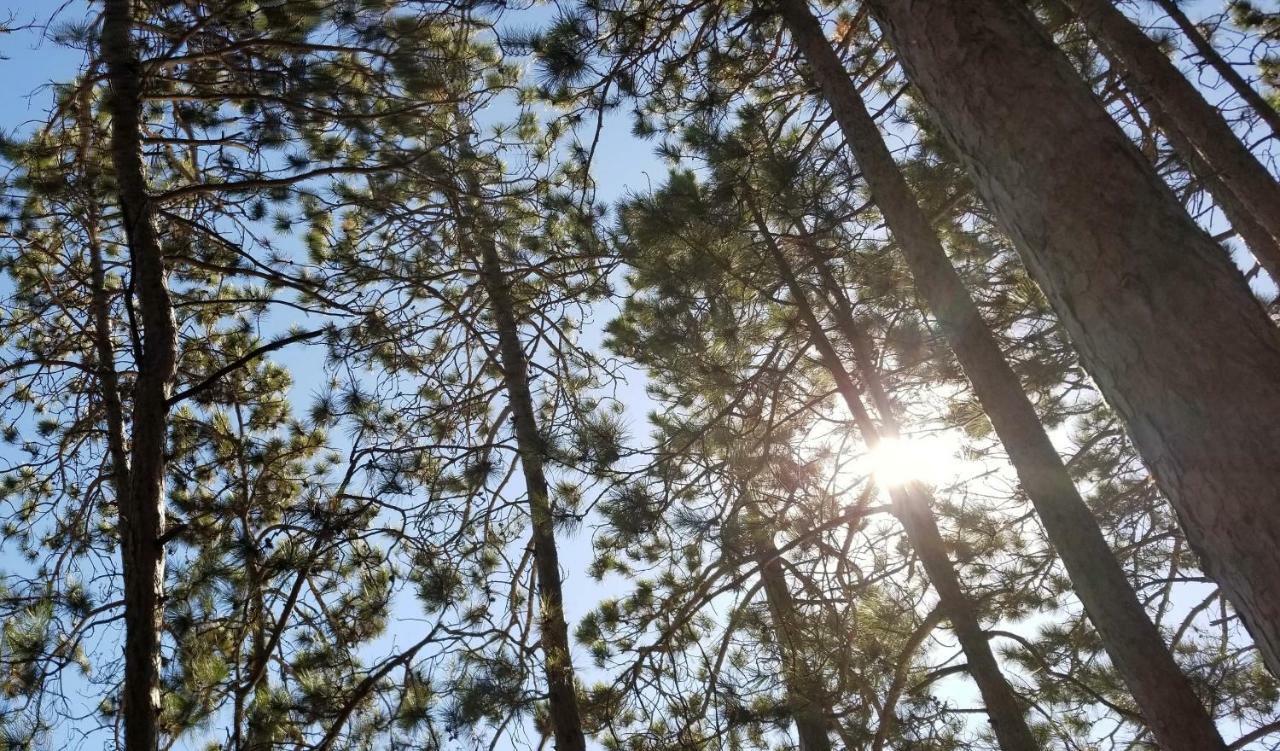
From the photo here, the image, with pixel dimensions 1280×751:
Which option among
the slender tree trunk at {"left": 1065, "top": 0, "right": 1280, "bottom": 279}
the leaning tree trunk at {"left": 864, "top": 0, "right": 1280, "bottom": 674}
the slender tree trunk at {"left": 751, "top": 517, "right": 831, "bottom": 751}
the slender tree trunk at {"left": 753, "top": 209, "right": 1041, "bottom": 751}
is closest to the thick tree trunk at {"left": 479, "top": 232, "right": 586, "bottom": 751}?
the slender tree trunk at {"left": 751, "top": 517, "right": 831, "bottom": 751}

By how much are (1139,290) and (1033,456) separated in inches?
58.7

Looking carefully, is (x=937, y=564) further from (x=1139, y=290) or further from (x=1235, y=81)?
(x=1235, y=81)

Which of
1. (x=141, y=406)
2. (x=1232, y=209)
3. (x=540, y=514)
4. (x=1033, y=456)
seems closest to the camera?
(x=1033, y=456)

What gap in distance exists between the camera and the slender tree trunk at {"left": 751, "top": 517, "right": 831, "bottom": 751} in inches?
169

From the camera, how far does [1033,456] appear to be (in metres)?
3.19

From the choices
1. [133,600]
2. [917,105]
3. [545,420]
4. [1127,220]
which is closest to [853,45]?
[917,105]

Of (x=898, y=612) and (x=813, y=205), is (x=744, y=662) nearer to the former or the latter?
(x=898, y=612)

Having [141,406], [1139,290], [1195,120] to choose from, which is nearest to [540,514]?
[141,406]

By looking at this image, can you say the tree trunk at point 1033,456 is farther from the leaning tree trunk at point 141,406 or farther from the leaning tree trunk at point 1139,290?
the leaning tree trunk at point 141,406

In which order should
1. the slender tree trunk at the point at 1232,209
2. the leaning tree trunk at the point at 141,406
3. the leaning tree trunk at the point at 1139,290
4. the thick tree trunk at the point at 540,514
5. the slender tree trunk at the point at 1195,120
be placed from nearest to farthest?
the leaning tree trunk at the point at 1139,290 < the leaning tree trunk at the point at 141,406 < the thick tree trunk at the point at 540,514 < the slender tree trunk at the point at 1195,120 < the slender tree trunk at the point at 1232,209

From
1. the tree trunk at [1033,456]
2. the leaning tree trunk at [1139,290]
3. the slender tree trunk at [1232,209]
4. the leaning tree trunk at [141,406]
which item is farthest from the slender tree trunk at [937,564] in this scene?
the leaning tree trunk at [141,406]

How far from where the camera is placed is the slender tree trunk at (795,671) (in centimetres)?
428

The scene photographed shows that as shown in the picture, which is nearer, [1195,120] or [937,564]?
[937,564]

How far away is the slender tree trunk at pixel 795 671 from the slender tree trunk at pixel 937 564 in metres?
0.74
